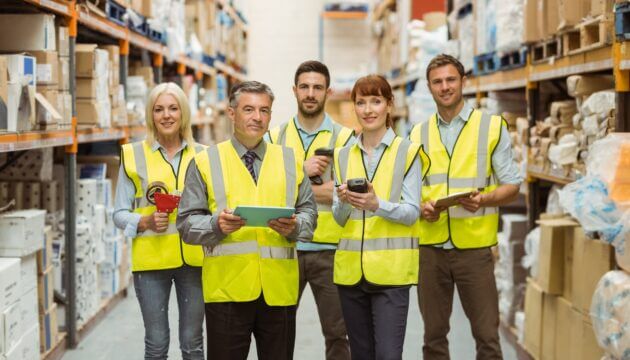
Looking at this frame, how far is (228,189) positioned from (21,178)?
336cm

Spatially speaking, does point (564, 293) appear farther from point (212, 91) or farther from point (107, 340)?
point (212, 91)

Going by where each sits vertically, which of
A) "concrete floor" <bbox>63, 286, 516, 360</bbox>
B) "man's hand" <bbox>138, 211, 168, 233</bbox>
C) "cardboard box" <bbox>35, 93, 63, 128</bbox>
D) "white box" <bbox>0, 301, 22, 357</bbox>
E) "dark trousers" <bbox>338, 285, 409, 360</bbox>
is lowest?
"concrete floor" <bbox>63, 286, 516, 360</bbox>

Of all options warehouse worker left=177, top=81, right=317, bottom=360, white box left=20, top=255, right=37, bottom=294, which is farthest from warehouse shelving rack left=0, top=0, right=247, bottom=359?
warehouse worker left=177, top=81, right=317, bottom=360

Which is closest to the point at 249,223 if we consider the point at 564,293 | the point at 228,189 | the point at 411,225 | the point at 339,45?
the point at 228,189

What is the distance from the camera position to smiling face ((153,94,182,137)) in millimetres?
4035

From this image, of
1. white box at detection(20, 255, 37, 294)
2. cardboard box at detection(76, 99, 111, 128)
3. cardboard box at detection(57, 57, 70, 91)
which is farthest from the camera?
cardboard box at detection(76, 99, 111, 128)

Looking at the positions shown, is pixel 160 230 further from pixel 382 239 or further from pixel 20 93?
pixel 20 93

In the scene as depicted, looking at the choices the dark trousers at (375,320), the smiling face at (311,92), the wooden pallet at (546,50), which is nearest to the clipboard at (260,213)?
the dark trousers at (375,320)

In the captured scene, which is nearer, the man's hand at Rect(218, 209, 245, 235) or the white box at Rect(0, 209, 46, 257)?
the man's hand at Rect(218, 209, 245, 235)

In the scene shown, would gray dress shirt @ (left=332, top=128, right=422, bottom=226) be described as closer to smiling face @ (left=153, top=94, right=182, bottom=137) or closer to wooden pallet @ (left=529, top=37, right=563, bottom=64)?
smiling face @ (left=153, top=94, right=182, bottom=137)

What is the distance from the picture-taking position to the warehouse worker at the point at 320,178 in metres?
4.15

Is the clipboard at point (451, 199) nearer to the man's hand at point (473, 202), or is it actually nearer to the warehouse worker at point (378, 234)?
the man's hand at point (473, 202)

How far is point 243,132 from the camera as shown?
3.19 metres

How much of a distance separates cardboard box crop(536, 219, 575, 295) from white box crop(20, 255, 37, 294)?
319 cm
